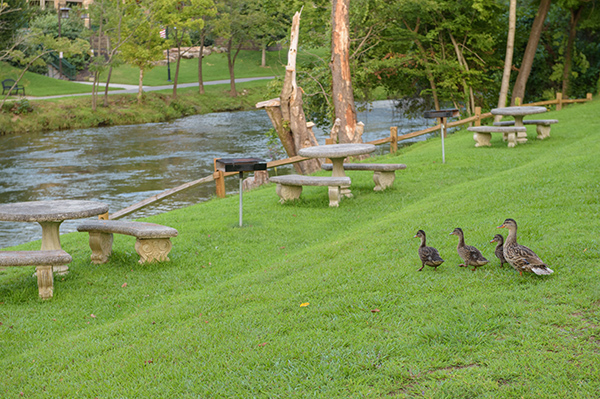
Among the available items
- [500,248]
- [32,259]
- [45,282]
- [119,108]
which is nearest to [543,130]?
[500,248]

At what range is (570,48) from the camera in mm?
29328

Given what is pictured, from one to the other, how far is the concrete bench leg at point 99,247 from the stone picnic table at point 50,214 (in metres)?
0.54

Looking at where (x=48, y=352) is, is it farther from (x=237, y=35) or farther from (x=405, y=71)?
(x=237, y=35)

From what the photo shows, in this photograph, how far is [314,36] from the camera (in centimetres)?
2409

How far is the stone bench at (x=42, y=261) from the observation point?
7.21 meters

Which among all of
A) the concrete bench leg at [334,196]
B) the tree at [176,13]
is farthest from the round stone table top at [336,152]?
the tree at [176,13]

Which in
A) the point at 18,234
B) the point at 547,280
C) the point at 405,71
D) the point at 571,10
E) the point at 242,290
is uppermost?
the point at 571,10

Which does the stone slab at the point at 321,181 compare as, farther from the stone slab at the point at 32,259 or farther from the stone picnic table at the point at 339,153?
the stone slab at the point at 32,259

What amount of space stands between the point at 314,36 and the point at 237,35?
1073 inches

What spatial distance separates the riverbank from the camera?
34156mm

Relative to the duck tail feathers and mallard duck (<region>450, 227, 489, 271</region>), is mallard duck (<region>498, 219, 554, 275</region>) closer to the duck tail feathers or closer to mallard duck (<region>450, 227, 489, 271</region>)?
the duck tail feathers

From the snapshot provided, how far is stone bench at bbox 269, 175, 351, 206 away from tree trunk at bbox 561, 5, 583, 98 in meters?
22.5

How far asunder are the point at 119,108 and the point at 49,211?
107 feet

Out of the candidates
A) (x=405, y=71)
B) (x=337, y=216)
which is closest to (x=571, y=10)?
(x=405, y=71)
